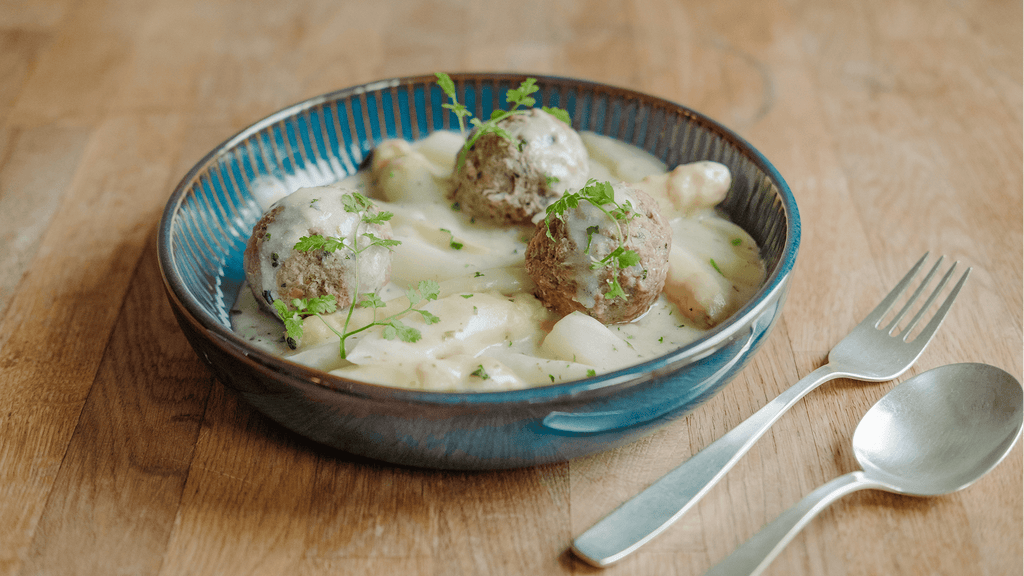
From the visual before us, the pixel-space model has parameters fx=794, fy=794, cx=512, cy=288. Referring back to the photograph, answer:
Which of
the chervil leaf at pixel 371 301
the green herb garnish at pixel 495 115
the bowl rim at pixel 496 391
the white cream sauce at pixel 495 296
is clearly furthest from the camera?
the green herb garnish at pixel 495 115

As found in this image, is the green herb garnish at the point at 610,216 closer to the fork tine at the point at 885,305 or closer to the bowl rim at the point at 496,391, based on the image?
the bowl rim at the point at 496,391

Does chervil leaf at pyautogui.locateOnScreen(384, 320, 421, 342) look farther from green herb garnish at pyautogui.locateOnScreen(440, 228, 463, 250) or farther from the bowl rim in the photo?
green herb garnish at pyautogui.locateOnScreen(440, 228, 463, 250)

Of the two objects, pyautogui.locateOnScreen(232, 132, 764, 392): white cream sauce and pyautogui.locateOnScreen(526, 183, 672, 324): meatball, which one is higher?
pyautogui.locateOnScreen(526, 183, 672, 324): meatball

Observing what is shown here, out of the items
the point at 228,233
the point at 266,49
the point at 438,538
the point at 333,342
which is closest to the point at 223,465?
the point at 333,342

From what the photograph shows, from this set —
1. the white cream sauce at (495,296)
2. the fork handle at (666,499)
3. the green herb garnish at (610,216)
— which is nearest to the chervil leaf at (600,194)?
the green herb garnish at (610,216)

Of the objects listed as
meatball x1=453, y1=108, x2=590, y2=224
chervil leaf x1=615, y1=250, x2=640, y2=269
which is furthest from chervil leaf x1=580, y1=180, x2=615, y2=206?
meatball x1=453, y1=108, x2=590, y2=224

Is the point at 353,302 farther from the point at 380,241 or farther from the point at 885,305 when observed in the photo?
the point at 885,305

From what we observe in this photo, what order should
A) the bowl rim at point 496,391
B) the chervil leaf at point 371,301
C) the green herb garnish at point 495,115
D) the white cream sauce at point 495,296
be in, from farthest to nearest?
the green herb garnish at point 495,115
the chervil leaf at point 371,301
the white cream sauce at point 495,296
the bowl rim at point 496,391
